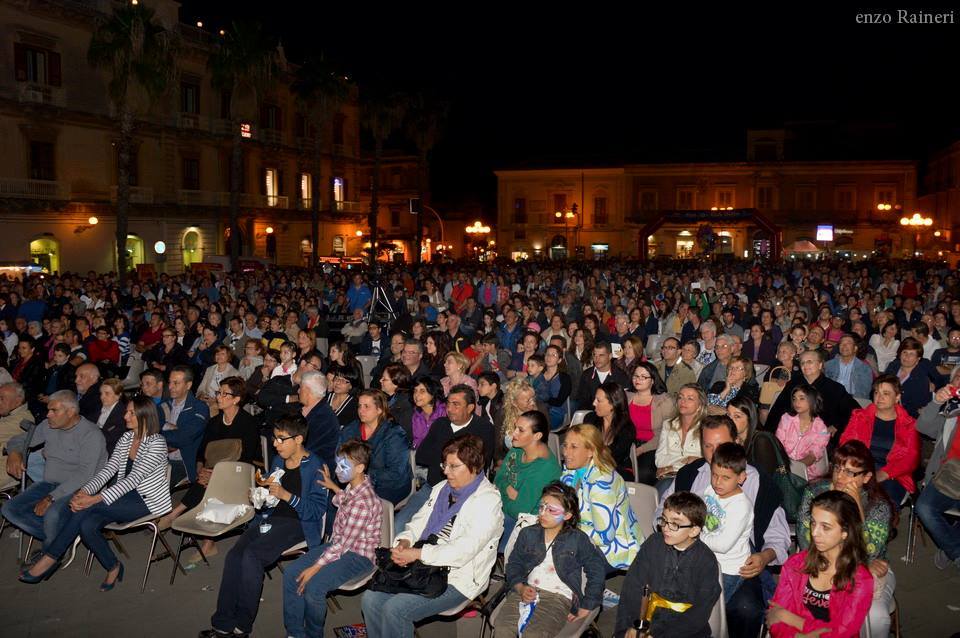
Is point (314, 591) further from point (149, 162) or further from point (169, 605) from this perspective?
point (149, 162)

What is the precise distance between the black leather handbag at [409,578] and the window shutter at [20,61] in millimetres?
30722

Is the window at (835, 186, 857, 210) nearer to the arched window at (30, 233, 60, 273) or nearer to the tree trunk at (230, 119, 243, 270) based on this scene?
the tree trunk at (230, 119, 243, 270)

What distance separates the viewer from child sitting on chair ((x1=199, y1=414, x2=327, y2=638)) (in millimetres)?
5012

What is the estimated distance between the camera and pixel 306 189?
1769 inches

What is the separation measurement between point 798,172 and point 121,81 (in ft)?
141

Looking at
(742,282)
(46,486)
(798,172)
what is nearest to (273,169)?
(742,282)

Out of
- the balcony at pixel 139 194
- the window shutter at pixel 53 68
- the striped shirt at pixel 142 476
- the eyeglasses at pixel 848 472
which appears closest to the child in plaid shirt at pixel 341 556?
the striped shirt at pixel 142 476

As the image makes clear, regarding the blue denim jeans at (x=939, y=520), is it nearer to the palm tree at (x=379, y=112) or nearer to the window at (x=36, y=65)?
the window at (x=36, y=65)

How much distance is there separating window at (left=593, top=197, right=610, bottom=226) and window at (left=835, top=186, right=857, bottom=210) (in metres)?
15.5

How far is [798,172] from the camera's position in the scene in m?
51.2

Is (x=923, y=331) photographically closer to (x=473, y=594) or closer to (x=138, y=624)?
(x=473, y=594)

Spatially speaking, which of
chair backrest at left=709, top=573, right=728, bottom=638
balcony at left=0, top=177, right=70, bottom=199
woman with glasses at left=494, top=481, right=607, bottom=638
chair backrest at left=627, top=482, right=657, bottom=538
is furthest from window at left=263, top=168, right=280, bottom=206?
chair backrest at left=709, top=573, right=728, bottom=638

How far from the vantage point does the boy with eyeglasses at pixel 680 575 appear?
396cm

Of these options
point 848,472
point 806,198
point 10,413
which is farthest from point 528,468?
point 806,198
